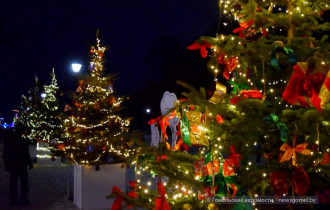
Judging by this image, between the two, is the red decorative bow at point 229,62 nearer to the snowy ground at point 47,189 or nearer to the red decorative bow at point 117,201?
the red decorative bow at point 117,201

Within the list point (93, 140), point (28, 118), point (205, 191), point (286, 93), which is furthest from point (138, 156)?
point (28, 118)

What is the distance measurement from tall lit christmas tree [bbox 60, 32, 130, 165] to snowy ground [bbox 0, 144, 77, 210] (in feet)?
4.60

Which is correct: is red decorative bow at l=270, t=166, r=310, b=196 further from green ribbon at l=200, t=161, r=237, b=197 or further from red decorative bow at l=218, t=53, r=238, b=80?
red decorative bow at l=218, t=53, r=238, b=80

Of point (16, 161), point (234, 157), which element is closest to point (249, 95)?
point (234, 157)

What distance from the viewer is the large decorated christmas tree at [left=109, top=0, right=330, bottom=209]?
120 inches

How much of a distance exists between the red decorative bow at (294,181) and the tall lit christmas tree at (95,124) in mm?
5599

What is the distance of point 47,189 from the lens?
11.2 metres

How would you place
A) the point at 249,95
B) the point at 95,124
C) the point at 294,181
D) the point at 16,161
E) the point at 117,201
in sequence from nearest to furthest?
the point at 294,181, the point at 249,95, the point at 117,201, the point at 95,124, the point at 16,161

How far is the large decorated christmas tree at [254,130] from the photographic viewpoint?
9.98 ft

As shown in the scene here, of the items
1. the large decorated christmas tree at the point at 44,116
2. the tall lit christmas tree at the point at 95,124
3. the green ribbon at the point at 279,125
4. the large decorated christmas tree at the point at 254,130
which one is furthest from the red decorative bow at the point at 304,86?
the large decorated christmas tree at the point at 44,116

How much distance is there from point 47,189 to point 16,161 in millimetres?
2296

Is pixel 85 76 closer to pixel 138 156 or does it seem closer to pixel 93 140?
pixel 93 140

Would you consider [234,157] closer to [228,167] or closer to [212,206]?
[228,167]

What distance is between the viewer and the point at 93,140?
855 cm
